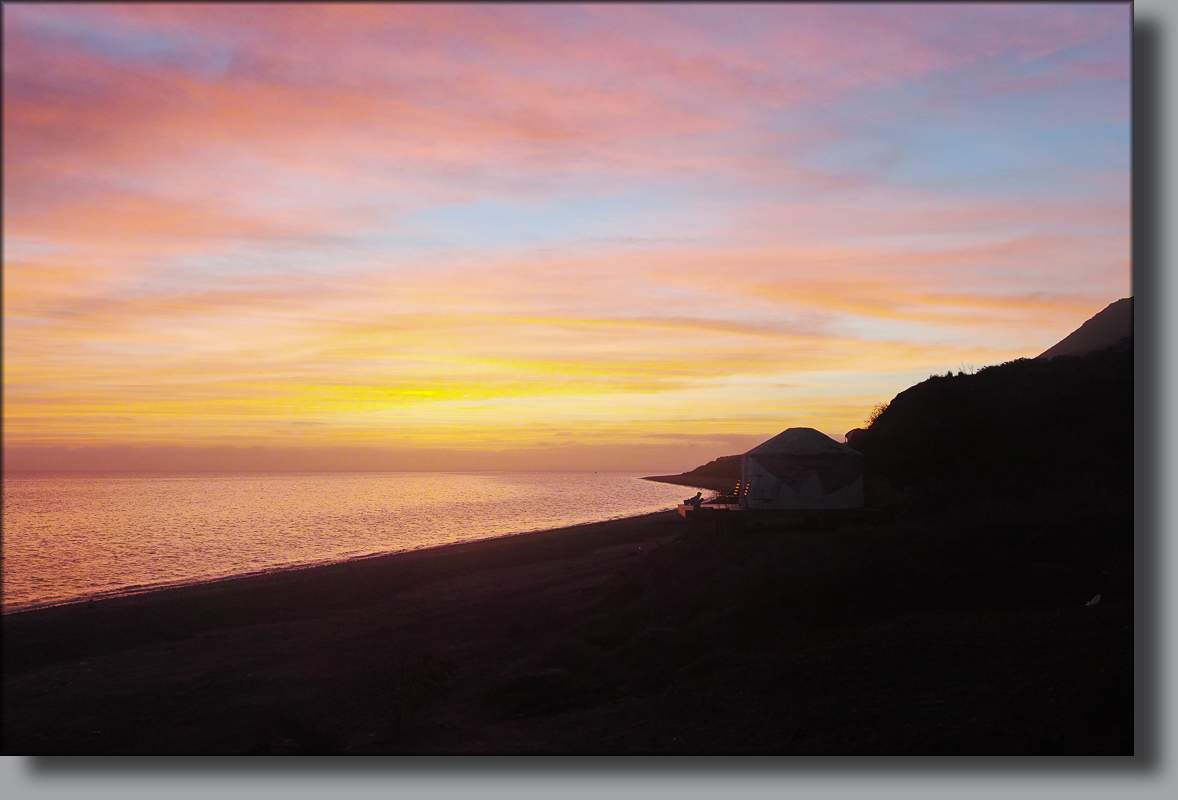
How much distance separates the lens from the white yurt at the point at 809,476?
1844 centimetres

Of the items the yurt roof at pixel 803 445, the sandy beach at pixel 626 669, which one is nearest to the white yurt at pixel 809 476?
the yurt roof at pixel 803 445

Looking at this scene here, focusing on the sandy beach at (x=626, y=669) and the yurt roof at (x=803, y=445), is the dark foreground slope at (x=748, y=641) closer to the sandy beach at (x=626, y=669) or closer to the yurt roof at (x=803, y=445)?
the sandy beach at (x=626, y=669)

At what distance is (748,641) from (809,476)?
8.26 meters

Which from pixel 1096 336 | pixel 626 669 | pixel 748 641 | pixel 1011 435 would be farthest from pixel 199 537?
pixel 1096 336

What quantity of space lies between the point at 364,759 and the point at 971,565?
33.6 ft

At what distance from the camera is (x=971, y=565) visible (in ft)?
39.8

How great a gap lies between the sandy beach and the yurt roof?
8.57 ft

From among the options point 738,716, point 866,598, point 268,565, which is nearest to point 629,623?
point 866,598

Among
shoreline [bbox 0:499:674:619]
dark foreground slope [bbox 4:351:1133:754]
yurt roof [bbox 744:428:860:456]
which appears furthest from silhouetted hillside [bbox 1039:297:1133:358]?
shoreline [bbox 0:499:674:619]

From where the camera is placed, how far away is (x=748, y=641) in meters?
11.1

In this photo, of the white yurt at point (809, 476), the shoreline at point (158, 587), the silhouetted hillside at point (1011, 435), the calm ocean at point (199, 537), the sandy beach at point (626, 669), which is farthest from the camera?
the calm ocean at point (199, 537)

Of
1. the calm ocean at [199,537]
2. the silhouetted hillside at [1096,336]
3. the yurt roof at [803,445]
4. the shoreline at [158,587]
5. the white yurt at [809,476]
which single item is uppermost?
the silhouetted hillside at [1096,336]

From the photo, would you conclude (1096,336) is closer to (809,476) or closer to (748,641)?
(809,476)

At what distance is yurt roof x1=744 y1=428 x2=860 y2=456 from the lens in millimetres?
18453
